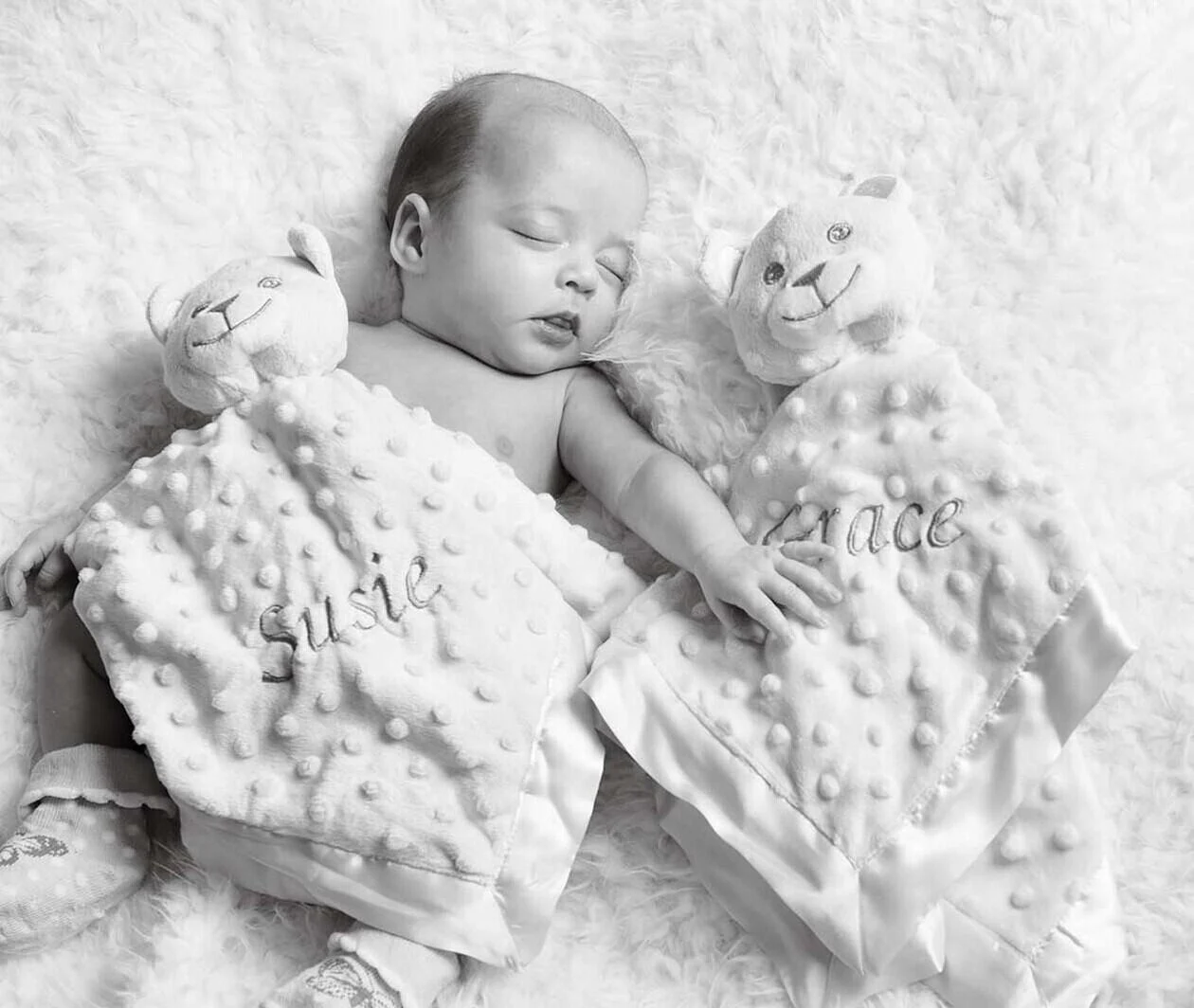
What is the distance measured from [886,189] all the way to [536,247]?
34 centimetres

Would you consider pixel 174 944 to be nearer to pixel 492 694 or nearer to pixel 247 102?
pixel 492 694

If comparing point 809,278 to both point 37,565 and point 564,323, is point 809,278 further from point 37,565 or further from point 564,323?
point 37,565

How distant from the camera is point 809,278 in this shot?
105cm

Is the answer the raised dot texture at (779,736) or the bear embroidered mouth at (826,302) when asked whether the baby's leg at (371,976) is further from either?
the bear embroidered mouth at (826,302)

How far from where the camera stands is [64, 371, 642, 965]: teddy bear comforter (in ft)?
3.22

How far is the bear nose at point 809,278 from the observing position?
105cm

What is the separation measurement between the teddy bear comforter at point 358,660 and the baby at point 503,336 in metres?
0.08

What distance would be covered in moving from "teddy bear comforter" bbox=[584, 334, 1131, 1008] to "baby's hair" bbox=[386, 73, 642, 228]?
0.50m

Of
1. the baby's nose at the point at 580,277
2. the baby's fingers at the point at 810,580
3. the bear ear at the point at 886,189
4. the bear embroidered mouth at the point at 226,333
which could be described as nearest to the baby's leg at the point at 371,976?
the baby's fingers at the point at 810,580

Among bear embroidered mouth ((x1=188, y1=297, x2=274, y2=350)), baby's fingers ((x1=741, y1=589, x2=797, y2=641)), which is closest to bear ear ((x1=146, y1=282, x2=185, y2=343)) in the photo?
bear embroidered mouth ((x1=188, y1=297, x2=274, y2=350))

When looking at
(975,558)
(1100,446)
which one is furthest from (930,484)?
(1100,446)

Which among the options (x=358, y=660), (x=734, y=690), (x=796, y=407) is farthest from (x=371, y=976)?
(x=796, y=407)

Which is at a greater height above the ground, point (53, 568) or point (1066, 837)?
point (1066, 837)

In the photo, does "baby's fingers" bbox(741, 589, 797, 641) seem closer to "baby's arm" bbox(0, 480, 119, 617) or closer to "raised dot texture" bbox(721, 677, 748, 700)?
"raised dot texture" bbox(721, 677, 748, 700)
